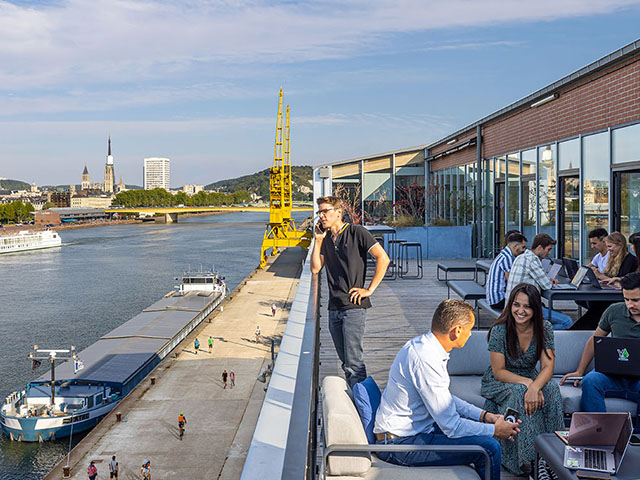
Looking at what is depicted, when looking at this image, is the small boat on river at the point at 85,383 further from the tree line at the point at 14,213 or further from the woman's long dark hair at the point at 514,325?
the tree line at the point at 14,213

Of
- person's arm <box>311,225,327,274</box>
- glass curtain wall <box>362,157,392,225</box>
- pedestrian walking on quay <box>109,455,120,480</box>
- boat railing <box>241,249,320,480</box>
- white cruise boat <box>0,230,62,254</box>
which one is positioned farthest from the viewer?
white cruise boat <box>0,230,62,254</box>

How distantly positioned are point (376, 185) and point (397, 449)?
74.3ft

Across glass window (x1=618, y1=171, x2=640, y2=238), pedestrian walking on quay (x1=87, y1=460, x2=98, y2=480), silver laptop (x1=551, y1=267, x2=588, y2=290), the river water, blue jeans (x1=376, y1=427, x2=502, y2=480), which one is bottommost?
pedestrian walking on quay (x1=87, y1=460, x2=98, y2=480)

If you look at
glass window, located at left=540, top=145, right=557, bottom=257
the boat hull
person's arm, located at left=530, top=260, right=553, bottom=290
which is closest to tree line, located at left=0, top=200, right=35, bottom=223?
the boat hull

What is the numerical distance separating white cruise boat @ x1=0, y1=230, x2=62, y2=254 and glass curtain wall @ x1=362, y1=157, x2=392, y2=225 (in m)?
65.2

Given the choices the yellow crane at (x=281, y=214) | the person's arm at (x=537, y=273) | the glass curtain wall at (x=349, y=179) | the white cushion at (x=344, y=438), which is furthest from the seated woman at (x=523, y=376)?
the yellow crane at (x=281, y=214)

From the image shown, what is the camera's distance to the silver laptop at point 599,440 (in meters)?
2.48

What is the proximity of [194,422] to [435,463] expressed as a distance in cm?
2311

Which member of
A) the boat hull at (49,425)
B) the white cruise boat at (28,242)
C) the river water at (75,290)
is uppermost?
the white cruise boat at (28,242)

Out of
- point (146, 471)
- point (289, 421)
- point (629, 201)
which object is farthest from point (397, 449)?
point (146, 471)

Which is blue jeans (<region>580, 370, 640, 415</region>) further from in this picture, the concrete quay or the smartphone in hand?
the concrete quay

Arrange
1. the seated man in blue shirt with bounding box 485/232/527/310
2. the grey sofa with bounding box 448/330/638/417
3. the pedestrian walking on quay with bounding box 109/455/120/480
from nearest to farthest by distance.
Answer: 1. the grey sofa with bounding box 448/330/638/417
2. the seated man in blue shirt with bounding box 485/232/527/310
3. the pedestrian walking on quay with bounding box 109/455/120/480

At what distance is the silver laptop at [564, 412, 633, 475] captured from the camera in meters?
2.48

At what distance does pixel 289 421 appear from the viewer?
262 centimetres
